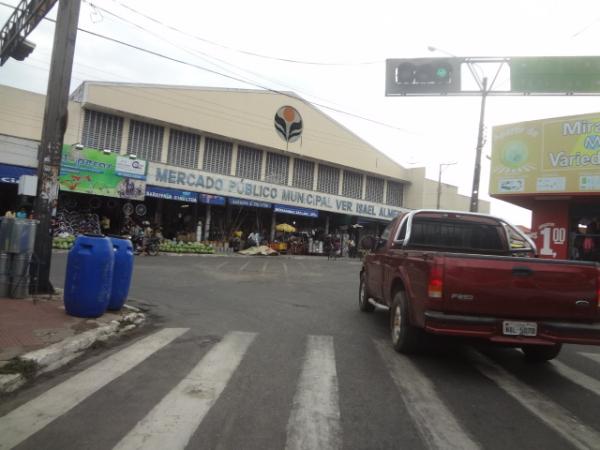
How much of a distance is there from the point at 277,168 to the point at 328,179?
4.95m

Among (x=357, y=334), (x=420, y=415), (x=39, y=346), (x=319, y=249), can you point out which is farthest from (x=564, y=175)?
→ (x=319, y=249)

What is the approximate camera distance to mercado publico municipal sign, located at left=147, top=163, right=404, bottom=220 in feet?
90.5

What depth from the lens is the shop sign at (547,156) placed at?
14.8m

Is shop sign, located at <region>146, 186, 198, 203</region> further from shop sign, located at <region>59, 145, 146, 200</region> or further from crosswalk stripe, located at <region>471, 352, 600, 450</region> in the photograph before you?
crosswalk stripe, located at <region>471, 352, 600, 450</region>

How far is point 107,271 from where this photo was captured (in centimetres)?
734

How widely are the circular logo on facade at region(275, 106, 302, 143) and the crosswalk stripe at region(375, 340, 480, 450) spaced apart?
28497 millimetres

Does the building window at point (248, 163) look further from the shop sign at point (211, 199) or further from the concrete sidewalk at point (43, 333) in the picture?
the concrete sidewalk at point (43, 333)

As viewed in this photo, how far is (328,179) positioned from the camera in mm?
37062

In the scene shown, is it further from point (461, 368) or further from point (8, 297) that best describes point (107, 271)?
point (461, 368)

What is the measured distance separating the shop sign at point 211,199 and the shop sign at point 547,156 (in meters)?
17.0

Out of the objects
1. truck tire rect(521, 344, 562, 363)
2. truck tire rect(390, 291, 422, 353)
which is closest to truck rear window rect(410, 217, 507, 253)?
truck tire rect(390, 291, 422, 353)

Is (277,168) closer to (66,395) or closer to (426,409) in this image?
(66,395)

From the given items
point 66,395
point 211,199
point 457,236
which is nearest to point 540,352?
point 457,236

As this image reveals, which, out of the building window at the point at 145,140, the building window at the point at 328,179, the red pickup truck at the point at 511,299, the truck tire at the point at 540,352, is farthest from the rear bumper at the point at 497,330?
the building window at the point at 328,179
